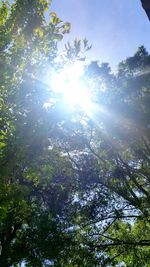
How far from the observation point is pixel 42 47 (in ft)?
29.7

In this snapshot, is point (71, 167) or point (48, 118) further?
point (71, 167)

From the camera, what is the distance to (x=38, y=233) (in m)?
15.4

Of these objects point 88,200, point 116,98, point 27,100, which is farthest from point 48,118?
point 88,200

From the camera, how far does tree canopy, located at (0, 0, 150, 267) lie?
795 centimetres

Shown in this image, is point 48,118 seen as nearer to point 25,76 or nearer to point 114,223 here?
point 25,76

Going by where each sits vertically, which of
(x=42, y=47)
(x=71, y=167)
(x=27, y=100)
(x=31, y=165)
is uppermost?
(x=71, y=167)

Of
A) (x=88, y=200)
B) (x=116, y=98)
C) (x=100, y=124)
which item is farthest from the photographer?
(x=88, y=200)

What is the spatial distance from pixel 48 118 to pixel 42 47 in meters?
2.44

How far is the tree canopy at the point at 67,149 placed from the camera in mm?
7953

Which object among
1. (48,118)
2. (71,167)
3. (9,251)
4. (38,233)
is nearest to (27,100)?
(48,118)

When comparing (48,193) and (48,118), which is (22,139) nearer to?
(48,118)

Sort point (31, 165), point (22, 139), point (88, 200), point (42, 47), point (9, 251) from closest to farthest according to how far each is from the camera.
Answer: point (22, 139), point (31, 165), point (42, 47), point (88, 200), point (9, 251)

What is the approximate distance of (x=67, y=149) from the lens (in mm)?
18156

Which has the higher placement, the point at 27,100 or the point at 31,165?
the point at 27,100
